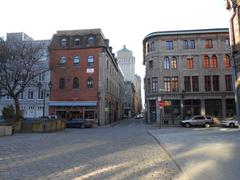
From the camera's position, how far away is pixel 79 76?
42.6 m

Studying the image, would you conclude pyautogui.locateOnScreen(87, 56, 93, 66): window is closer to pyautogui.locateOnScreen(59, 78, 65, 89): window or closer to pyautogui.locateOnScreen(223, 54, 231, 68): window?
pyautogui.locateOnScreen(59, 78, 65, 89): window

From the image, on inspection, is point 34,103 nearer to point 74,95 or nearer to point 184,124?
point 74,95

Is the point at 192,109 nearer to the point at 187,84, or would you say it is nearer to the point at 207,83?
the point at 187,84

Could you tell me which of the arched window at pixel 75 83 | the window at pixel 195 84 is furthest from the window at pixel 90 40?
the window at pixel 195 84

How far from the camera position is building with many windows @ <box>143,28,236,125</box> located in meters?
40.9

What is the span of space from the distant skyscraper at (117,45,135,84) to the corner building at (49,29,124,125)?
108485 mm

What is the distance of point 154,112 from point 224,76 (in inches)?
507

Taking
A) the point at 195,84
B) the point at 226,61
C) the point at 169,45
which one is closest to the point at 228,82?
the point at 226,61

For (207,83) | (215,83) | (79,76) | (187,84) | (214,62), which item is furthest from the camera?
(79,76)

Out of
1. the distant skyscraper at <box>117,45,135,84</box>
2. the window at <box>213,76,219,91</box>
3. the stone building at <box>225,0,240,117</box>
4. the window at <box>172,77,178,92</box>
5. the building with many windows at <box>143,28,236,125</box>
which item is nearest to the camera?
the stone building at <box>225,0,240,117</box>

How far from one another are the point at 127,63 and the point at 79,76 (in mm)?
113728

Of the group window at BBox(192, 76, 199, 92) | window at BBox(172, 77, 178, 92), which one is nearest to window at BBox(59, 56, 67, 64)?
window at BBox(172, 77, 178, 92)

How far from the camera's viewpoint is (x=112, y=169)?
7.93 m

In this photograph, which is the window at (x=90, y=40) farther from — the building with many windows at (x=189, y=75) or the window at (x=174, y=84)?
the window at (x=174, y=84)
